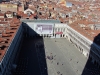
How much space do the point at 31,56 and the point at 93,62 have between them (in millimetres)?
21299

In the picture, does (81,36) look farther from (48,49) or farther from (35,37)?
(35,37)

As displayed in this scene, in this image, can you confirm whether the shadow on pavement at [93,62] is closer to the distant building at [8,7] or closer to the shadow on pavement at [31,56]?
the shadow on pavement at [31,56]

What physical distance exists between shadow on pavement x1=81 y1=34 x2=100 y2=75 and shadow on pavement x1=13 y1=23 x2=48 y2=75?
12993 mm

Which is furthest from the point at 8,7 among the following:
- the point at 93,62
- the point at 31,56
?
the point at 93,62

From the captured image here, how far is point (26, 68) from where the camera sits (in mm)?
47000

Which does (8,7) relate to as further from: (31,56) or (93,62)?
(93,62)

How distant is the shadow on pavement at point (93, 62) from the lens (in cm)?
4763

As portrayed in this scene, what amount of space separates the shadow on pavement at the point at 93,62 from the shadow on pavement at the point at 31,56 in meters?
13.0

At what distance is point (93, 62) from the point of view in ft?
175

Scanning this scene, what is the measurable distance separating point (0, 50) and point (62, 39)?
43.5 meters

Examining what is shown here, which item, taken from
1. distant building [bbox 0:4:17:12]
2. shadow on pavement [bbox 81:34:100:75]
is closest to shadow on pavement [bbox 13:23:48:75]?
shadow on pavement [bbox 81:34:100:75]

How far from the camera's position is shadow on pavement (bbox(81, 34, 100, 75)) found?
4763cm

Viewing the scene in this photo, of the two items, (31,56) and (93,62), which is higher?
(31,56)

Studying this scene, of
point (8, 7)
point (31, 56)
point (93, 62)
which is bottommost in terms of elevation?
point (93, 62)
